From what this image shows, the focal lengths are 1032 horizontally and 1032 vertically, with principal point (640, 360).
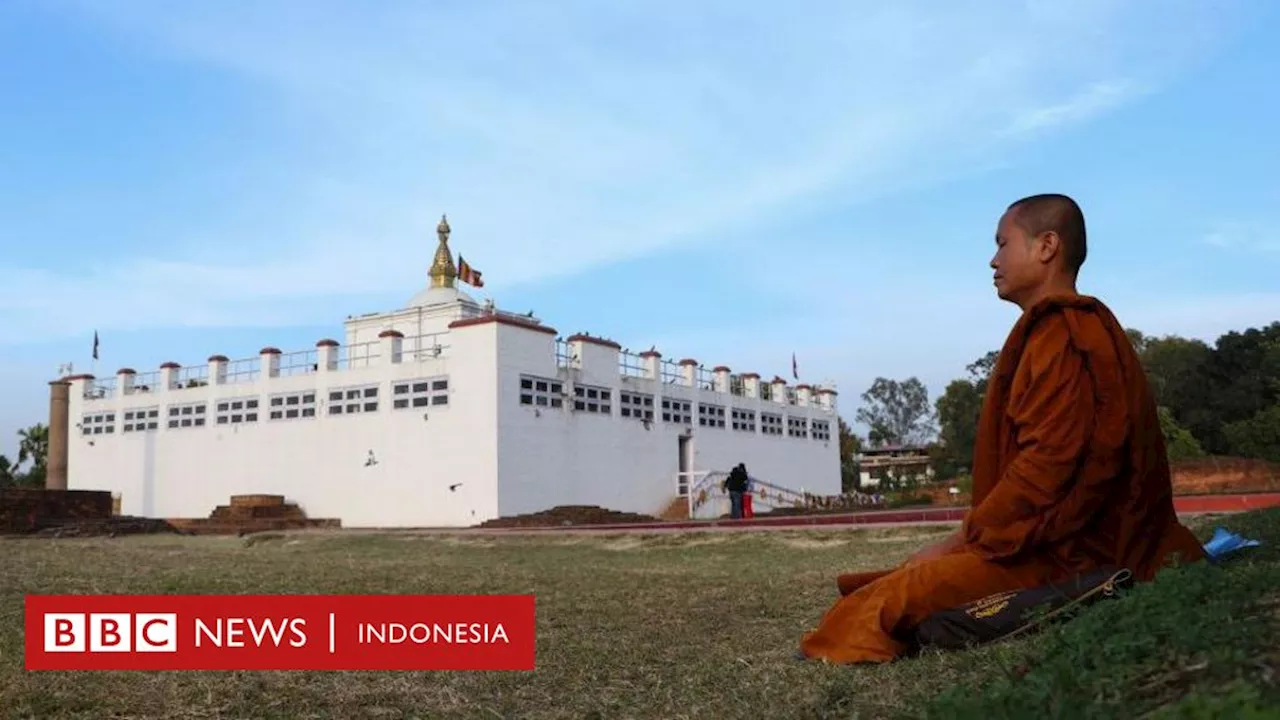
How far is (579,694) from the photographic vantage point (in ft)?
11.2

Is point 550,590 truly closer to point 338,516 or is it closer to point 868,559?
point 868,559

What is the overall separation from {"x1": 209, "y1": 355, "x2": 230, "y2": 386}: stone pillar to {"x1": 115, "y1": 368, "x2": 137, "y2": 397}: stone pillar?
3.48 meters

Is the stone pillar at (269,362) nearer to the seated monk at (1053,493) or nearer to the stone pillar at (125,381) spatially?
the stone pillar at (125,381)

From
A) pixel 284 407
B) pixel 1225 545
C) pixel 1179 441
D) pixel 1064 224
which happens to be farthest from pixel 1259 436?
pixel 1064 224

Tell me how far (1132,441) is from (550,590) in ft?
15.5

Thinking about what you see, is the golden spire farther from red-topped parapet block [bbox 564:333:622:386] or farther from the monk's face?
the monk's face

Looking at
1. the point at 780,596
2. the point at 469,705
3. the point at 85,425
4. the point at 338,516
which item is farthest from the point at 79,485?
the point at 469,705

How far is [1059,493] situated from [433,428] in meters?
20.1

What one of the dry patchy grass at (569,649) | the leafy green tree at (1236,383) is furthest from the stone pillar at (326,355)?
the leafy green tree at (1236,383)

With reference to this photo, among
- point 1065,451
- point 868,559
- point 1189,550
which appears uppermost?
point 1065,451

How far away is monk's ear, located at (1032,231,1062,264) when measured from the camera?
11.3 feet

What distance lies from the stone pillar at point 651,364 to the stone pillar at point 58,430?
1615 cm

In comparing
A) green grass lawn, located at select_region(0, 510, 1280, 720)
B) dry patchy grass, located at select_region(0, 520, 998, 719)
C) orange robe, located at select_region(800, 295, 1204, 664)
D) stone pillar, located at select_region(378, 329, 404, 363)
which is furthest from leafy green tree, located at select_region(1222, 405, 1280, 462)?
orange robe, located at select_region(800, 295, 1204, 664)

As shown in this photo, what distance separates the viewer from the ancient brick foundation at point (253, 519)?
71.3 feet
